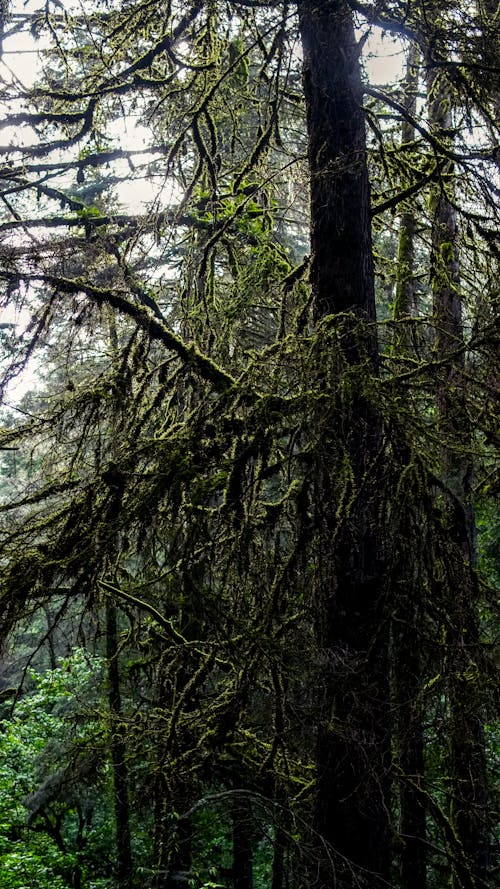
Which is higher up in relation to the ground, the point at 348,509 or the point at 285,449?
the point at 285,449

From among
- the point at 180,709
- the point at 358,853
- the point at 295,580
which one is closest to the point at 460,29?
the point at 295,580

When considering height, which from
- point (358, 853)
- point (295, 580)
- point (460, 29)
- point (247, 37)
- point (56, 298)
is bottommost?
point (358, 853)

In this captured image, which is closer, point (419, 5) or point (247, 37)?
point (419, 5)

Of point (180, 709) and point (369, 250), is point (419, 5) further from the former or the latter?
point (180, 709)

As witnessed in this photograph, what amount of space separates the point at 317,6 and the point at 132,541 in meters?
3.35

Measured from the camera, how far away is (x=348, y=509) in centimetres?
324

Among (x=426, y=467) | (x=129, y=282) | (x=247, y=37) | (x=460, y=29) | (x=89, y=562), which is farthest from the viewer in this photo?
(x=247, y=37)

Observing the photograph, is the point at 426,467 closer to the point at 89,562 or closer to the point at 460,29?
the point at 89,562

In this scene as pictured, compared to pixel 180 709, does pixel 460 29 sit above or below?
above

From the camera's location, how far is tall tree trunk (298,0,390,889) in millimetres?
3586

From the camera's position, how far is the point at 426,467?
13.0 ft

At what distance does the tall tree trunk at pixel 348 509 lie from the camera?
3586 mm

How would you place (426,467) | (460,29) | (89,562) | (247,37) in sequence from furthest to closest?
(247,37) → (460,29) → (426,467) → (89,562)

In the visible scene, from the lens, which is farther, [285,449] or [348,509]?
[285,449]
